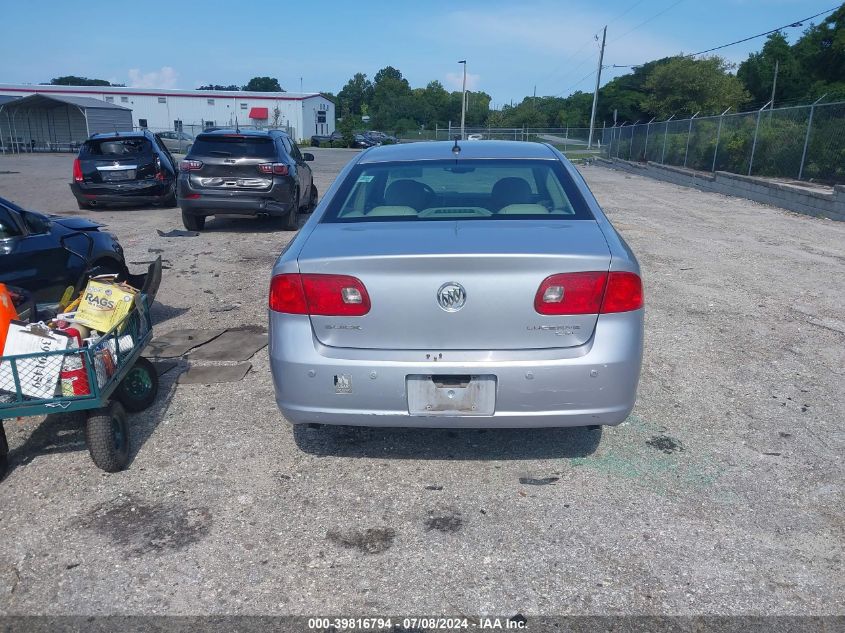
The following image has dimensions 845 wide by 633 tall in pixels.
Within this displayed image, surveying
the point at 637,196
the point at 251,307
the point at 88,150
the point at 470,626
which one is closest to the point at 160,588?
the point at 470,626

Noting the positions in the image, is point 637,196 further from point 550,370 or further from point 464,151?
point 550,370

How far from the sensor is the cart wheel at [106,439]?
11.7 feet

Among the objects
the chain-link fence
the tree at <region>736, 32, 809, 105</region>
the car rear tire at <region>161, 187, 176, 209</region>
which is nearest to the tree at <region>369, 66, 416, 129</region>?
the tree at <region>736, 32, 809, 105</region>

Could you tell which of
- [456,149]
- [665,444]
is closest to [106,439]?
[456,149]

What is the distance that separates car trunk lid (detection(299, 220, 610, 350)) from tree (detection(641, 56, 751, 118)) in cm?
5070

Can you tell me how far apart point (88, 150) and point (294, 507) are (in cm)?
1251

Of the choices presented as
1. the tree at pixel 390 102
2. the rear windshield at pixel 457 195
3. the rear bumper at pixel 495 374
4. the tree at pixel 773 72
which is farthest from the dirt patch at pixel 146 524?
the tree at pixel 390 102

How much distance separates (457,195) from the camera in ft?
14.0

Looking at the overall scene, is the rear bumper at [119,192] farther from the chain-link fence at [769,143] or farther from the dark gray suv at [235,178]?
the chain-link fence at [769,143]

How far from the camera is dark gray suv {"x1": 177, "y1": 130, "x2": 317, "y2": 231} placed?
36.2 ft

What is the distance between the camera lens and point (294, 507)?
3.33m

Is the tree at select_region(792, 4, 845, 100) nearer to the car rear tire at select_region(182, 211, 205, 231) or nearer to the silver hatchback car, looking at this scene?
the car rear tire at select_region(182, 211, 205, 231)

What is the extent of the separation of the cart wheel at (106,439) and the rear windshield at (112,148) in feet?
37.3

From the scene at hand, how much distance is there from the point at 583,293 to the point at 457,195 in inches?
55.1
